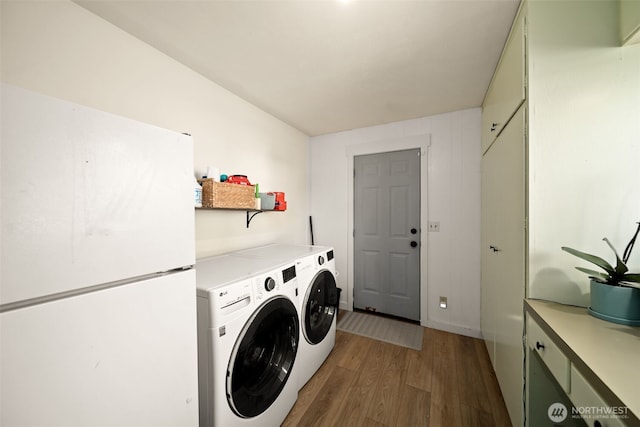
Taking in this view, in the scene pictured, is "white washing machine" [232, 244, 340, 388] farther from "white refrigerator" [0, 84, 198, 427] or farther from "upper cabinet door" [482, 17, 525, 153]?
"upper cabinet door" [482, 17, 525, 153]

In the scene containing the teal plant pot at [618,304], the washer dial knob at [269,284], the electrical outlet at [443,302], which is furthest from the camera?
the electrical outlet at [443,302]

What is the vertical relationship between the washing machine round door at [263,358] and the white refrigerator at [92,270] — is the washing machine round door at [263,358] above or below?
below

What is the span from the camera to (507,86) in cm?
138

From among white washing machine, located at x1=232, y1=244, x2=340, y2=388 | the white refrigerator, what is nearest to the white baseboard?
white washing machine, located at x1=232, y1=244, x2=340, y2=388

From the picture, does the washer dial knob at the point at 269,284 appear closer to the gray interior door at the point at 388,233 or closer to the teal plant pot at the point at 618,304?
the teal plant pot at the point at 618,304

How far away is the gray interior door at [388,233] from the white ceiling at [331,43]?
816 mm

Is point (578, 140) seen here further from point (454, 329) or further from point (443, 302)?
point (454, 329)

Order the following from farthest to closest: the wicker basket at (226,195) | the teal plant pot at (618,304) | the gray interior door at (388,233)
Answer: the gray interior door at (388,233)
the wicker basket at (226,195)
the teal plant pot at (618,304)

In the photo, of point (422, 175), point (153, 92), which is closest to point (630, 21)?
point (422, 175)

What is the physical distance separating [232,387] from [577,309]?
161 cm

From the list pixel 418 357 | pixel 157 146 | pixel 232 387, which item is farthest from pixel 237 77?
pixel 418 357

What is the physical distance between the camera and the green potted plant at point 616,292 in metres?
0.86

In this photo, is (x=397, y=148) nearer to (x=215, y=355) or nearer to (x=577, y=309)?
(x=577, y=309)

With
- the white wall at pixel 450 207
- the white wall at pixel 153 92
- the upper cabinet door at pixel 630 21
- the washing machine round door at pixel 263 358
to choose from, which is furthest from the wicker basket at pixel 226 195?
the upper cabinet door at pixel 630 21
